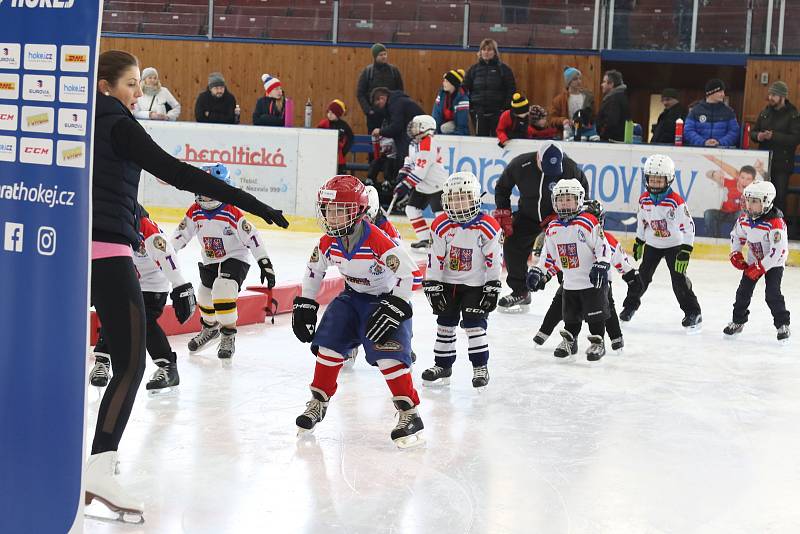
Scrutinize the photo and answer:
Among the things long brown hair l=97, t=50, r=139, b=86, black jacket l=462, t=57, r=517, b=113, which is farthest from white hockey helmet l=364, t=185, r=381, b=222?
black jacket l=462, t=57, r=517, b=113

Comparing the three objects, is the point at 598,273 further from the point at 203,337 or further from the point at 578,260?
the point at 203,337

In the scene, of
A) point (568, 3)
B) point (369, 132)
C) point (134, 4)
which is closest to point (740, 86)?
point (568, 3)

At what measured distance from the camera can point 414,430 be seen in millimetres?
5172

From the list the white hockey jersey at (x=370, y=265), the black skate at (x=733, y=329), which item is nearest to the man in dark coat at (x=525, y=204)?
the black skate at (x=733, y=329)

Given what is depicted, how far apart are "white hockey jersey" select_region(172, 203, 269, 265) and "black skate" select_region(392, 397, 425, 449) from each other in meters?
1.84

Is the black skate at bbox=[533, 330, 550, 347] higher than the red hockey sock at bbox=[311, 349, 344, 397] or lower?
lower

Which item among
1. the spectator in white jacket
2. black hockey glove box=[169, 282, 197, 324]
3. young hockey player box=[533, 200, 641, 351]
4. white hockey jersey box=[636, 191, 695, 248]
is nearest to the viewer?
black hockey glove box=[169, 282, 197, 324]

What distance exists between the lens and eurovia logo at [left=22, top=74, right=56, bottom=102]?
2899 mm

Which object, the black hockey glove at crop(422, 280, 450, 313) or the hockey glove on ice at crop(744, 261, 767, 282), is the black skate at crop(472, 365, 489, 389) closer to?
the black hockey glove at crop(422, 280, 450, 313)

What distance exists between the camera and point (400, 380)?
5.15 meters

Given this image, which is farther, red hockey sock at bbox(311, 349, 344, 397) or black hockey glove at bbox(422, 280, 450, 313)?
black hockey glove at bbox(422, 280, 450, 313)

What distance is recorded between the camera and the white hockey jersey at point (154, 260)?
594 centimetres

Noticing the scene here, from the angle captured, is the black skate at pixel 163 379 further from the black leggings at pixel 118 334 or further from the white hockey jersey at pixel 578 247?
the white hockey jersey at pixel 578 247

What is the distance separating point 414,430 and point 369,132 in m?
9.65
